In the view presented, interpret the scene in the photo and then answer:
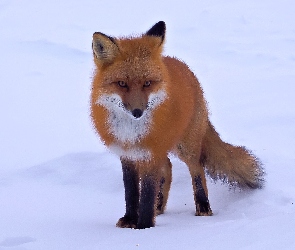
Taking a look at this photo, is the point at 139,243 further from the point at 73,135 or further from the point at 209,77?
the point at 209,77

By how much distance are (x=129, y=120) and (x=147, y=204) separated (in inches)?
23.8

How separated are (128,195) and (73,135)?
71.3 inches

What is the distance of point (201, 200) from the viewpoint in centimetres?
386

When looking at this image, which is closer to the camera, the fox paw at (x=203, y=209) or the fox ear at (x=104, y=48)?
the fox ear at (x=104, y=48)

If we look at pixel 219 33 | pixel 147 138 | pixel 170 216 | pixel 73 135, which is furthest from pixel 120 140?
pixel 219 33

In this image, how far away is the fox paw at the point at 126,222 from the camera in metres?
3.52

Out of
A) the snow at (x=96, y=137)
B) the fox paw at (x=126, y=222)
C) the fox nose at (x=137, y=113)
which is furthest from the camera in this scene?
the fox paw at (x=126, y=222)

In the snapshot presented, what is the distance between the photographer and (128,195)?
11.8 feet

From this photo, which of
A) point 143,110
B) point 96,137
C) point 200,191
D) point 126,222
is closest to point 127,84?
point 143,110

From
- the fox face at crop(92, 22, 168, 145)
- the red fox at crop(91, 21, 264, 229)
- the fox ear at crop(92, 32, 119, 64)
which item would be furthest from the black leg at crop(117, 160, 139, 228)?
the fox ear at crop(92, 32, 119, 64)

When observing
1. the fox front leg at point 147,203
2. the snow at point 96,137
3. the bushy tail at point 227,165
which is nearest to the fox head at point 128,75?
the fox front leg at point 147,203

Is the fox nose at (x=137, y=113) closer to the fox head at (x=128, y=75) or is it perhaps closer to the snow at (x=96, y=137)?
the fox head at (x=128, y=75)

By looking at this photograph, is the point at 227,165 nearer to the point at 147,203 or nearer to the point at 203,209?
the point at 203,209

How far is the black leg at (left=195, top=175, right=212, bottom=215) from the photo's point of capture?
3842 mm
